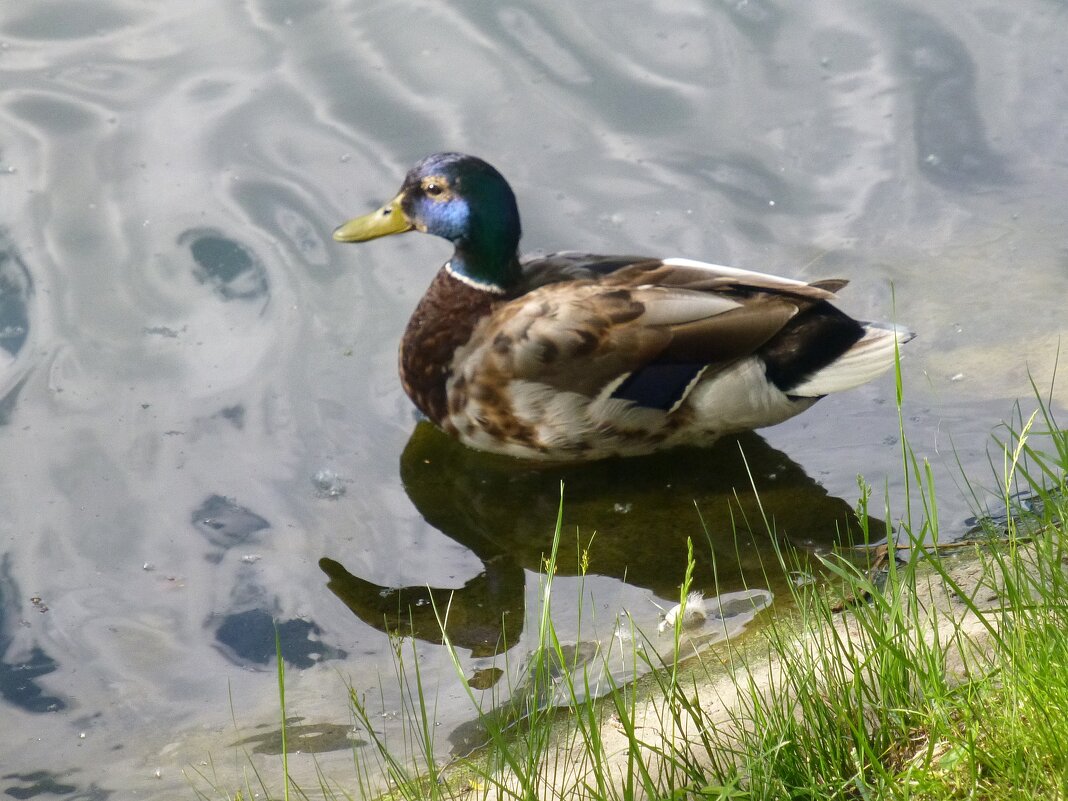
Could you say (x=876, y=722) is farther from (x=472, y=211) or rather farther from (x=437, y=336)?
(x=472, y=211)

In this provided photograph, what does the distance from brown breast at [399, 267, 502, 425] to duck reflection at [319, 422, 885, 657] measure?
0.77 ft

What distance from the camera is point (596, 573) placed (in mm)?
3914

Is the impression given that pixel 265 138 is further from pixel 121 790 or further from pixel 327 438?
pixel 121 790

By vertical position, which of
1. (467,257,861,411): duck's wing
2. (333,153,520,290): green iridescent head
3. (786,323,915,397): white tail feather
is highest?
(333,153,520,290): green iridescent head

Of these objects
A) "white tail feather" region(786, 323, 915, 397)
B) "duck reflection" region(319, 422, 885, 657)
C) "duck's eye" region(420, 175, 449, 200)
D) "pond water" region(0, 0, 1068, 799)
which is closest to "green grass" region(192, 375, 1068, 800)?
"pond water" region(0, 0, 1068, 799)

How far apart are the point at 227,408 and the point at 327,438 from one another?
0.40m

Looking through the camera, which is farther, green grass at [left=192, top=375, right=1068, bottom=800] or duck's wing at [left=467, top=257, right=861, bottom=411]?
duck's wing at [left=467, top=257, right=861, bottom=411]

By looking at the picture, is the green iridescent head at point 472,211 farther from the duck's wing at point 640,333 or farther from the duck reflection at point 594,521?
the duck reflection at point 594,521

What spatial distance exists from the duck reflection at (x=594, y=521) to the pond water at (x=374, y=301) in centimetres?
2

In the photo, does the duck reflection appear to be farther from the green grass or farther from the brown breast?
the green grass

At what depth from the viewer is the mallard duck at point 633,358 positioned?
4.19 m

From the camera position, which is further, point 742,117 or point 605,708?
point 742,117

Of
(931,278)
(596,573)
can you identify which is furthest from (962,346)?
(596,573)

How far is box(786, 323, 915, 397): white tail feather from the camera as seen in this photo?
4.14 meters
